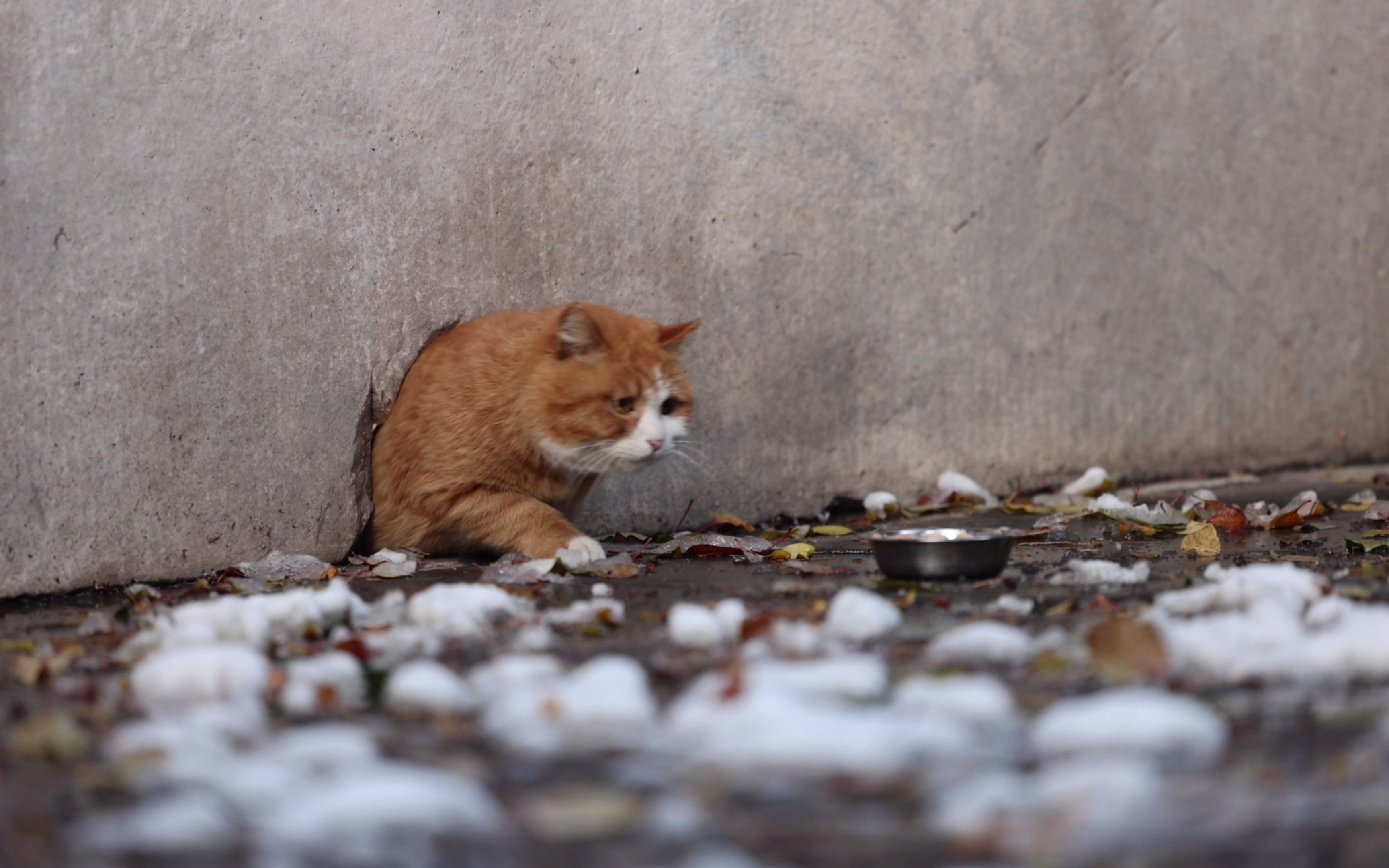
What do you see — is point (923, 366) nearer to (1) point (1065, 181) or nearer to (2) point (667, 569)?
(1) point (1065, 181)

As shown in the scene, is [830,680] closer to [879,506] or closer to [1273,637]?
[1273,637]

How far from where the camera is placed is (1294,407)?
5559 millimetres

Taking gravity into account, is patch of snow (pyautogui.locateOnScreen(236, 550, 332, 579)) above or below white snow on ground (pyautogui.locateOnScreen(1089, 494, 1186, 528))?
above

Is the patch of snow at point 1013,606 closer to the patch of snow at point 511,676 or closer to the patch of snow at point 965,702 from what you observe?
the patch of snow at point 965,702

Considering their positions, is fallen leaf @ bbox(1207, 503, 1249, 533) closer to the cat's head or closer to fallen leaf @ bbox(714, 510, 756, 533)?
fallen leaf @ bbox(714, 510, 756, 533)

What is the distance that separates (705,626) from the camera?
2.09 m

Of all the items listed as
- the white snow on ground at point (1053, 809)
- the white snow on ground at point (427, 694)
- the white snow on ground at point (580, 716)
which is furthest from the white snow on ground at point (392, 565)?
the white snow on ground at point (1053, 809)

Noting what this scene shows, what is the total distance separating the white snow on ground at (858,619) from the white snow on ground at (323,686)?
2.31 ft

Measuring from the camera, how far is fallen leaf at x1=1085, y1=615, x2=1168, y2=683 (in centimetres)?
177

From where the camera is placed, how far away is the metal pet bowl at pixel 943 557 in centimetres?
264

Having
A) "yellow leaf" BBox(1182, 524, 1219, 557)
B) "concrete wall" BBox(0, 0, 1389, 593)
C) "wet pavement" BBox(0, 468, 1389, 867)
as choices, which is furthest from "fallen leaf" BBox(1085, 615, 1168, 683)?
"concrete wall" BBox(0, 0, 1389, 593)

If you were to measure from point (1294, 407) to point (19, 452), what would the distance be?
4.66 meters

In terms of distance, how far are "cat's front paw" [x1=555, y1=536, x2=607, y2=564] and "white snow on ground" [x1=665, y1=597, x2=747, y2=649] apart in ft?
3.03

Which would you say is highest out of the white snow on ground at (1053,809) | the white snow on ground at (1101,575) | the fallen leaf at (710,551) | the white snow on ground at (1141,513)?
the white snow on ground at (1053,809)
